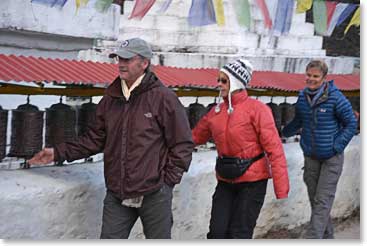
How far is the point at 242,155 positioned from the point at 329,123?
3.59 feet

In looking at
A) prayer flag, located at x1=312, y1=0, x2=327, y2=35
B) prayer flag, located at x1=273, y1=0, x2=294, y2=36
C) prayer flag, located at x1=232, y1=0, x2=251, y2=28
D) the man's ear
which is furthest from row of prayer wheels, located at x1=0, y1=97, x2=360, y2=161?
prayer flag, located at x1=312, y1=0, x2=327, y2=35

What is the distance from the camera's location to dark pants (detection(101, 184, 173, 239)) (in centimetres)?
359

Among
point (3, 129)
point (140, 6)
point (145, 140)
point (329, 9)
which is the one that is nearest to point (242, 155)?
point (145, 140)

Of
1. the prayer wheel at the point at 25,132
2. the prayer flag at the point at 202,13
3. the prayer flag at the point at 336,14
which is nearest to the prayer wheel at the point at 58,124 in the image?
the prayer wheel at the point at 25,132

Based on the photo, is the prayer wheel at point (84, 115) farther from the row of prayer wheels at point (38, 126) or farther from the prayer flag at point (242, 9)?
the prayer flag at point (242, 9)

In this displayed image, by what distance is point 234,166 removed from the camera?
4.09 m

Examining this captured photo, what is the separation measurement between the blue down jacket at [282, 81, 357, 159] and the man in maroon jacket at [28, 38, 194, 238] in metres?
1.64

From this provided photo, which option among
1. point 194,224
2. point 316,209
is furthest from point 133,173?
point 316,209

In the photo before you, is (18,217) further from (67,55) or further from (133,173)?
(67,55)

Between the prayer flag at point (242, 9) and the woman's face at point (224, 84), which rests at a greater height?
the prayer flag at point (242, 9)

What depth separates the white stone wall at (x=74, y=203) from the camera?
3779mm

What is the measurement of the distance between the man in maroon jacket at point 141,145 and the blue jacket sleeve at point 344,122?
1.68 meters

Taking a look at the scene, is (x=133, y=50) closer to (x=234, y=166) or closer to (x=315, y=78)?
(x=234, y=166)

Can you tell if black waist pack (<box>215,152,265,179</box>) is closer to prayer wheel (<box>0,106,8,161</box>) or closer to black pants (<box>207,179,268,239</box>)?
black pants (<box>207,179,268,239</box>)
